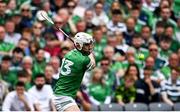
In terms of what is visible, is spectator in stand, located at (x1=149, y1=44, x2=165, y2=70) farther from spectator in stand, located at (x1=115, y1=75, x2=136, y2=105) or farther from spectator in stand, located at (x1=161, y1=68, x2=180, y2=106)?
spectator in stand, located at (x1=115, y1=75, x2=136, y2=105)

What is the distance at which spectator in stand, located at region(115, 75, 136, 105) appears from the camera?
16516 millimetres

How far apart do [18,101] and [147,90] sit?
2.85 m

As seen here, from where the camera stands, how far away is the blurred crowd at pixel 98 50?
1630cm

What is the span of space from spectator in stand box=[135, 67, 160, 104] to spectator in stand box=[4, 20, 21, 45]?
9.32 ft

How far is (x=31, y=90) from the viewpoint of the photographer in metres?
16.1

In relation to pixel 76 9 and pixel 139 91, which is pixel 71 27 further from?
pixel 139 91

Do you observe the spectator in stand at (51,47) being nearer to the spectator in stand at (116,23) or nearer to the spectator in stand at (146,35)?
the spectator in stand at (116,23)

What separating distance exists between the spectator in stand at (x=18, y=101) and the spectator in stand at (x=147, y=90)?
2.40 meters

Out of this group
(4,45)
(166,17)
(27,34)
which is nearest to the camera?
(4,45)

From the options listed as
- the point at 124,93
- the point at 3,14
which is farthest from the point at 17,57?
the point at 124,93

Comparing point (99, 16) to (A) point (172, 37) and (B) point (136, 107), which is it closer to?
(A) point (172, 37)

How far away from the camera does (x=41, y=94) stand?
16.2m

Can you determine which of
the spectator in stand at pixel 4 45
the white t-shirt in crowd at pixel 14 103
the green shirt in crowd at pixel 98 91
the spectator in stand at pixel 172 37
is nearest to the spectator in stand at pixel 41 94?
the white t-shirt in crowd at pixel 14 103

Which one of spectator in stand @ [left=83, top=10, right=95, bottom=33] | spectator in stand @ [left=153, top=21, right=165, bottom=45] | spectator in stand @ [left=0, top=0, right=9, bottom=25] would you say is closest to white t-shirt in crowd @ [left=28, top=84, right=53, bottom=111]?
spectator in stand @ [left=0, top=0, right=9, bottom=25]
